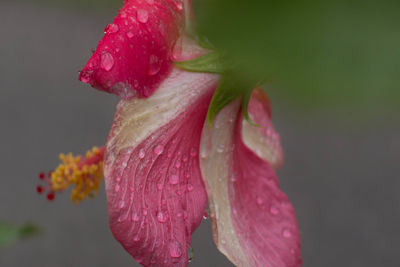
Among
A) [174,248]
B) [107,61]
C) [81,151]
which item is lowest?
[81,151]

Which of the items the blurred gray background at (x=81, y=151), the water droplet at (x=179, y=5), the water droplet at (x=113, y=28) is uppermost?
the water droplet at (x=179, y=5)

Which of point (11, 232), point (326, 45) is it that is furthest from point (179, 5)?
point (11, 232)

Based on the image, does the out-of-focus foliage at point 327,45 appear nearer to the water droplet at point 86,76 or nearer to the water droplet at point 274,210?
the water droplet at point 86,76

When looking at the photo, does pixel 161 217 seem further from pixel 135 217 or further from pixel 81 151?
pixel 81 151

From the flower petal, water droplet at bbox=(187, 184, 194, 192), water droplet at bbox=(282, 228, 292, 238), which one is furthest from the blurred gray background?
water droplet at bbox=(187, 184, 194, 192)

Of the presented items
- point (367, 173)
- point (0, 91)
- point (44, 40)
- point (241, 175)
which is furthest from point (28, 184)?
point (241, 175)

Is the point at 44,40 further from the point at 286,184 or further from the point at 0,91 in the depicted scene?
the point at 286,184

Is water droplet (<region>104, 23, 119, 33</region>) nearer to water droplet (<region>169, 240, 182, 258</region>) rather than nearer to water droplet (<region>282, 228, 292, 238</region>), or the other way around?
water droplet (<region>169, 240, 182, 258</region>)

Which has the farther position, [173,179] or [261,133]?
[261,133]

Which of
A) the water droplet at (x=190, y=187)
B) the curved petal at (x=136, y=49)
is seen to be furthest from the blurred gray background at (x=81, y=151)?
the curved petal at (x=136, y=49)
